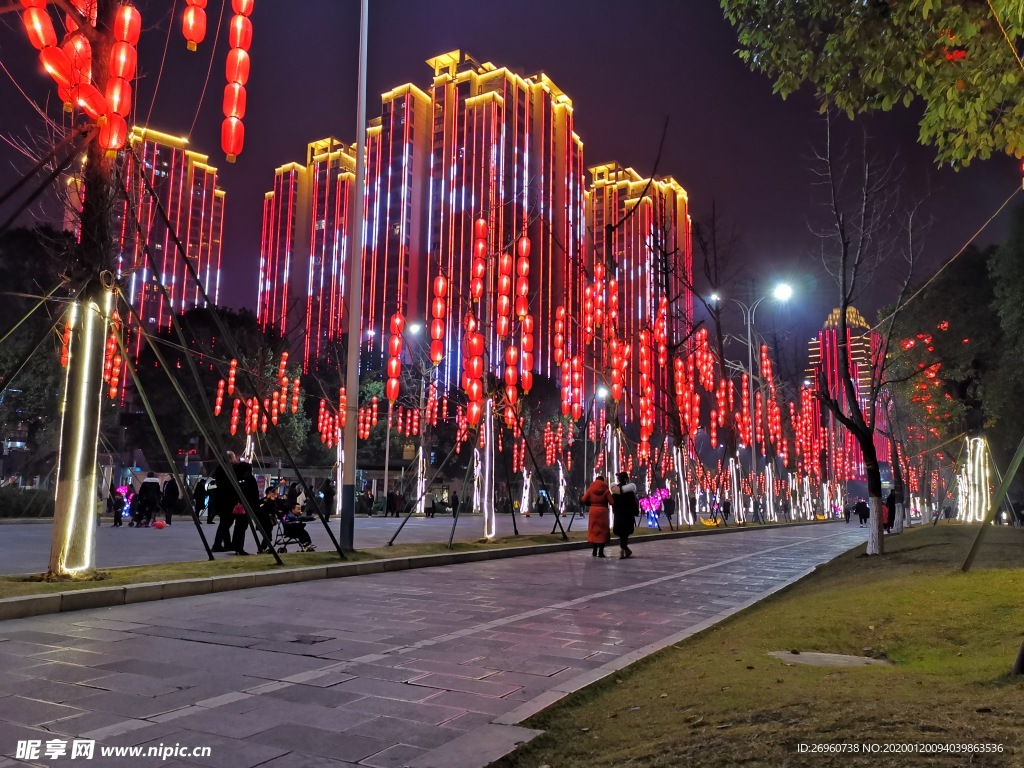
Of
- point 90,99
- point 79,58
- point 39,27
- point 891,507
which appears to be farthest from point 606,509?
point 891,507

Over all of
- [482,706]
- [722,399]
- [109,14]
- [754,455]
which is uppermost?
[109,14]

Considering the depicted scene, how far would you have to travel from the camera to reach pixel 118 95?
971 cm

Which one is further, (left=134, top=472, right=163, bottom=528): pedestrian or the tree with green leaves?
(left=134, top=472, right=163, bottom=528): pedestrian

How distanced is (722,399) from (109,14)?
2933 cm

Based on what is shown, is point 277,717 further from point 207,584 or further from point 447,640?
point 207,584

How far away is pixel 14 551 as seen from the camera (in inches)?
527

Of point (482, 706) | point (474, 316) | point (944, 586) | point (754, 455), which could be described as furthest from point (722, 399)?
point (482, 706)

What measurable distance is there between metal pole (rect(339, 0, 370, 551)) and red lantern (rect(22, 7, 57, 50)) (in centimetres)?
566

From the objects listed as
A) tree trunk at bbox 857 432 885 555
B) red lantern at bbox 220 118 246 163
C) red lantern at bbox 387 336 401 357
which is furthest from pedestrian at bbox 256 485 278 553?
tree trunk at bbox 857 432 885 555

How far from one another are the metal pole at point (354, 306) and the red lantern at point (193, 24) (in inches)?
155

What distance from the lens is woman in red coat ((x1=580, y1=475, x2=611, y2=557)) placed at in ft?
51.3

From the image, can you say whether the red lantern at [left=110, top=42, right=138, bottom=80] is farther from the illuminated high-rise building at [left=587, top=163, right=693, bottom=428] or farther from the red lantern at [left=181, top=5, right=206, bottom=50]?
the illuminated high-rise building at [left=587, top=163, right=693, bottom=428]

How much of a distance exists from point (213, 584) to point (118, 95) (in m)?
6.56

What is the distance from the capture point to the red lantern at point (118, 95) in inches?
381
